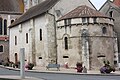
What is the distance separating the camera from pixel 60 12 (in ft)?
137

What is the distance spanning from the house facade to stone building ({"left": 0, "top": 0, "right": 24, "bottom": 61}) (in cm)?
1192

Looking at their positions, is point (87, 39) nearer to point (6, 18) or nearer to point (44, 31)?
point (44, 31)

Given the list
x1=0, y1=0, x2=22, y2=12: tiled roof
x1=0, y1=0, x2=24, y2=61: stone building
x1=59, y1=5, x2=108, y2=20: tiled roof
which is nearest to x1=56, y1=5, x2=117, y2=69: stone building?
x1=59, y1=5, x2=108, y2=20: tiled roof

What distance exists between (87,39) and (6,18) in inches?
1296

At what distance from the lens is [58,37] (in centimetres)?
4003

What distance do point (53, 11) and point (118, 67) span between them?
12.5 metres

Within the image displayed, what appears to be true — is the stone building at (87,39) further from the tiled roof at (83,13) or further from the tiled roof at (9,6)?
the tiled roof at (9,6)

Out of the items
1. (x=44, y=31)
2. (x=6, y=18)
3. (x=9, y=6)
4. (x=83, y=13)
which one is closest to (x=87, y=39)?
(x=83, y=13)

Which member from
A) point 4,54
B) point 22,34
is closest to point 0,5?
point 4,54

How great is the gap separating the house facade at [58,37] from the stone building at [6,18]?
1192cm

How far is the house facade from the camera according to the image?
119 feet

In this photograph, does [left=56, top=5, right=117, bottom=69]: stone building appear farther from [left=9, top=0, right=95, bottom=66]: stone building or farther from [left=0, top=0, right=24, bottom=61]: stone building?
[left=0, top=0, right=24, bottom=61]: stone building

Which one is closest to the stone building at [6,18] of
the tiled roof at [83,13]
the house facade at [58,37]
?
the house facade at [58,37]

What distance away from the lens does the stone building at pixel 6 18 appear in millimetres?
62344
